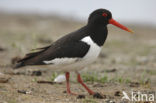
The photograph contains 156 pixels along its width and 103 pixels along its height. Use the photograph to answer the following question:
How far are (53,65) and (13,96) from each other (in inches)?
40.0

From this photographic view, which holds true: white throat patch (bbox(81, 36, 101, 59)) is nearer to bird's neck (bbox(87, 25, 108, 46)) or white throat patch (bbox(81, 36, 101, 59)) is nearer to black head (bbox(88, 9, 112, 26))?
bird's neck (bbox(87, 25, 108, 46))

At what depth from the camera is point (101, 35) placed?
6.44 metres

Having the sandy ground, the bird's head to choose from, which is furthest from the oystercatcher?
the sandy ground

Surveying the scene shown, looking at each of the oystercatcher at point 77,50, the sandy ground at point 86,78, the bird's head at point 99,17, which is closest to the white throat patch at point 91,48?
the oystercatcher at point 77,50

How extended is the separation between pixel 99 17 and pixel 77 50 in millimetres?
826

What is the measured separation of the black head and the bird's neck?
4.1 inches

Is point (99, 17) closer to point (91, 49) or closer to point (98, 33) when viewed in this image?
point (98, 33)

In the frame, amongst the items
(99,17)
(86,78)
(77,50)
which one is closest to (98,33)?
(99,17)

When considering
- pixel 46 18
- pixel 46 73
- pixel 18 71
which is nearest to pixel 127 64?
pixel 46 73

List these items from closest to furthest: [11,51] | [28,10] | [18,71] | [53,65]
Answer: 1. [53,65]
2. [18,71]
3. [11,51]
4. [28,10]

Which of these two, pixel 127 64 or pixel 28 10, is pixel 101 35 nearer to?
pixel 127 64

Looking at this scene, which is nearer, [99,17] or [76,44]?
[76,44]

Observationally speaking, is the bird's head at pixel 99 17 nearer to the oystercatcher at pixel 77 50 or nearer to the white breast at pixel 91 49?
the oystercatcher at pixel 77 50

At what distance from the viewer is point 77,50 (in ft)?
20.5
